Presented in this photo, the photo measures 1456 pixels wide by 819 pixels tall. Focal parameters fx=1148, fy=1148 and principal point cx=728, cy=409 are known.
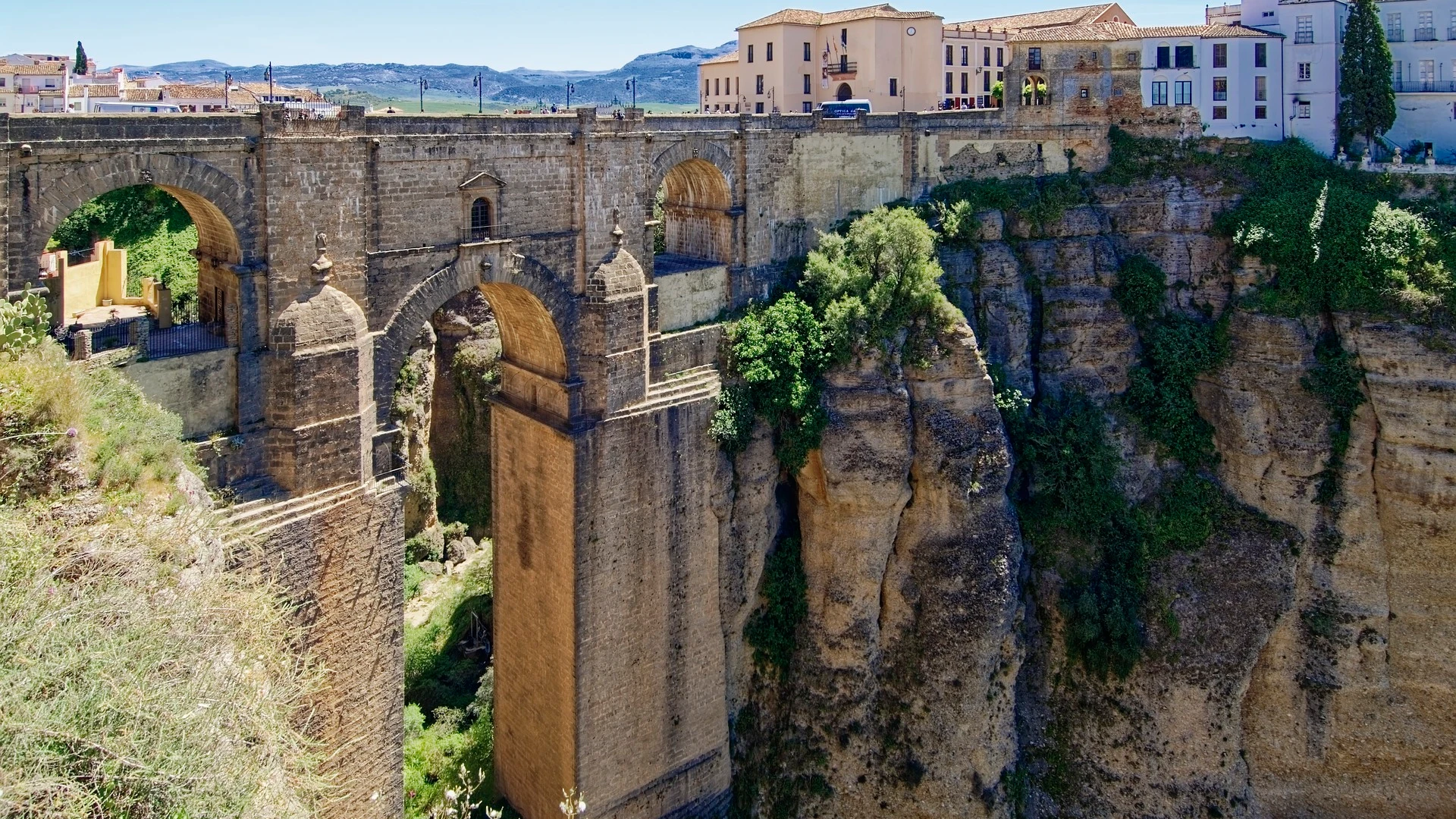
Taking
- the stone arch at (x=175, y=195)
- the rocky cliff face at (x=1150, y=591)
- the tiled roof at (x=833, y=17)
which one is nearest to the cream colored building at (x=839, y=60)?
the tiled roof at (x=833, y=17)

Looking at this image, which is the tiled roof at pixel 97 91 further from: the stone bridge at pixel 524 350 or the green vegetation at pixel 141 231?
the stone bridge at pixel 524 350

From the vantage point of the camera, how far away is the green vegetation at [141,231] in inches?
1253

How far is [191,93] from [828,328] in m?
44.1

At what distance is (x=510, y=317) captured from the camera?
23.9 m

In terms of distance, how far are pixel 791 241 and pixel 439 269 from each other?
1058 centimetres

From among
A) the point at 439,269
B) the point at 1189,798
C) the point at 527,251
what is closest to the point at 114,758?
the point at 439,269

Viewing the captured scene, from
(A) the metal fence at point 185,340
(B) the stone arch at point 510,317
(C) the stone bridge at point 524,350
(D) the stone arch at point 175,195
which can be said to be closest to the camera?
(D) the stone arch at point 175,195

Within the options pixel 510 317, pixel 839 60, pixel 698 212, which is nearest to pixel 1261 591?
pixel 698 212

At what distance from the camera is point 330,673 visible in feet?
60.8

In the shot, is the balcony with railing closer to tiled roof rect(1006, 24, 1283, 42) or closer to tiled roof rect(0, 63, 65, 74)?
tiled roof rect(1006, 24, 1283, 42)

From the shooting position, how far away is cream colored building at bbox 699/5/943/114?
41531mm

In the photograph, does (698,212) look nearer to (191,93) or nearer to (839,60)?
(839,60)

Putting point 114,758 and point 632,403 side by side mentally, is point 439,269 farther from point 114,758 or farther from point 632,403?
point 114,758

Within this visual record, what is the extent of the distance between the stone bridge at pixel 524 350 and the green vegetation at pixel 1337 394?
1116 centimetres
